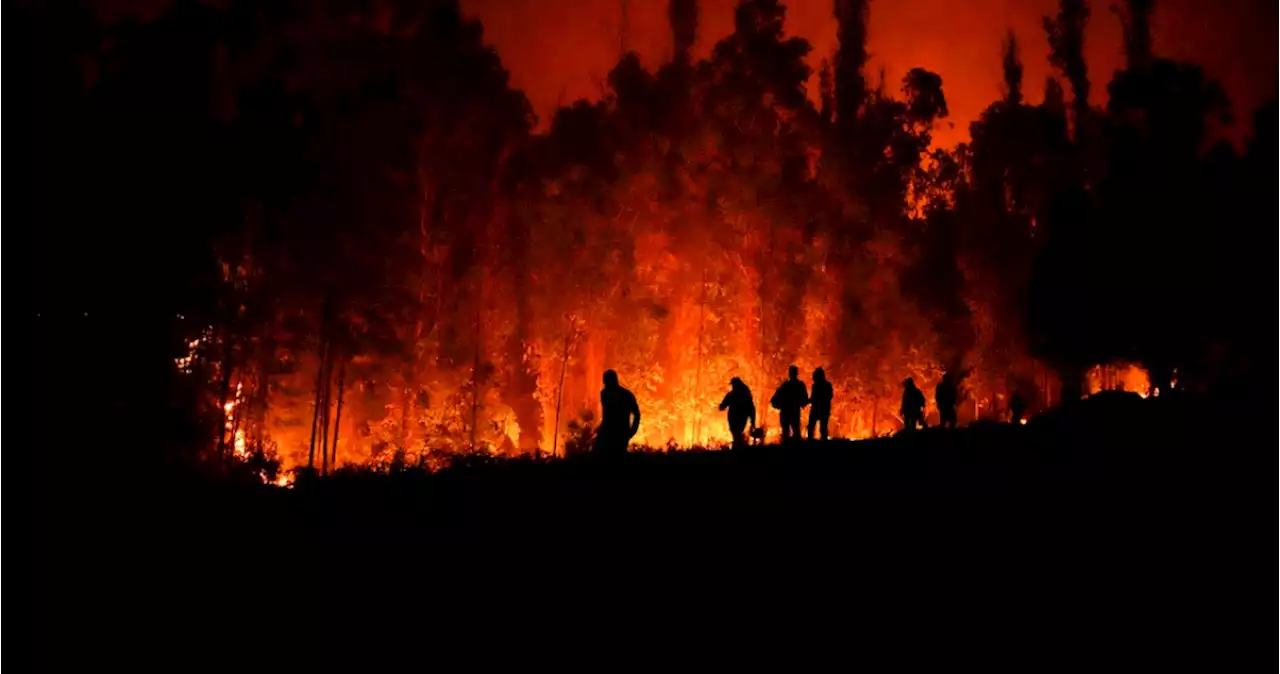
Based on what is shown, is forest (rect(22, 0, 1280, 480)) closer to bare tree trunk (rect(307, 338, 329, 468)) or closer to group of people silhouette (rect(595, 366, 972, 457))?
bare tree trunk (rect(307, 338, 329, 468))

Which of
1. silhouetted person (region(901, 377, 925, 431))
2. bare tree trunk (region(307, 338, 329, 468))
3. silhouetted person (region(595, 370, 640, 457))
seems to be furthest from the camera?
bare tree trunk (region(307, 338, 329, 468))

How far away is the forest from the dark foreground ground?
23.5 ft

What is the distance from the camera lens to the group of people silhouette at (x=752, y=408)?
9320 mm

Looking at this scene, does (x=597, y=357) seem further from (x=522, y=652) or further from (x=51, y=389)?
(x=522, y=652)

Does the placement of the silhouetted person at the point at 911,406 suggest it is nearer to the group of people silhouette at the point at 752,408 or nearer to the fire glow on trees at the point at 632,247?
the group of people silhouette at the point at 752,408

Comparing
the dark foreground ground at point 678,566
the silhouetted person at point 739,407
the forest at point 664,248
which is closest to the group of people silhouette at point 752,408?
the silhouetted person at point 739,407

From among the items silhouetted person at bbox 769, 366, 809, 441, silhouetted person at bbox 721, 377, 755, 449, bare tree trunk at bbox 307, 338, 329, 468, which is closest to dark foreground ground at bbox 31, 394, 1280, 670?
silhouetted person at bbox 721, 377, 755, 449

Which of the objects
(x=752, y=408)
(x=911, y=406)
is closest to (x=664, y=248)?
(x=911, y=406)

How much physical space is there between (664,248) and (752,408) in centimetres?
1121

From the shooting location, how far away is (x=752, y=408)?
11602 millimetres

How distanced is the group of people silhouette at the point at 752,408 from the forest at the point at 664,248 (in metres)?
5.00

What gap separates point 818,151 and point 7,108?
1768 cm

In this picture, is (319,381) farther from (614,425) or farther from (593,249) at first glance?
(614,425)

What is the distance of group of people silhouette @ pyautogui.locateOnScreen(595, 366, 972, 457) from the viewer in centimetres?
932
